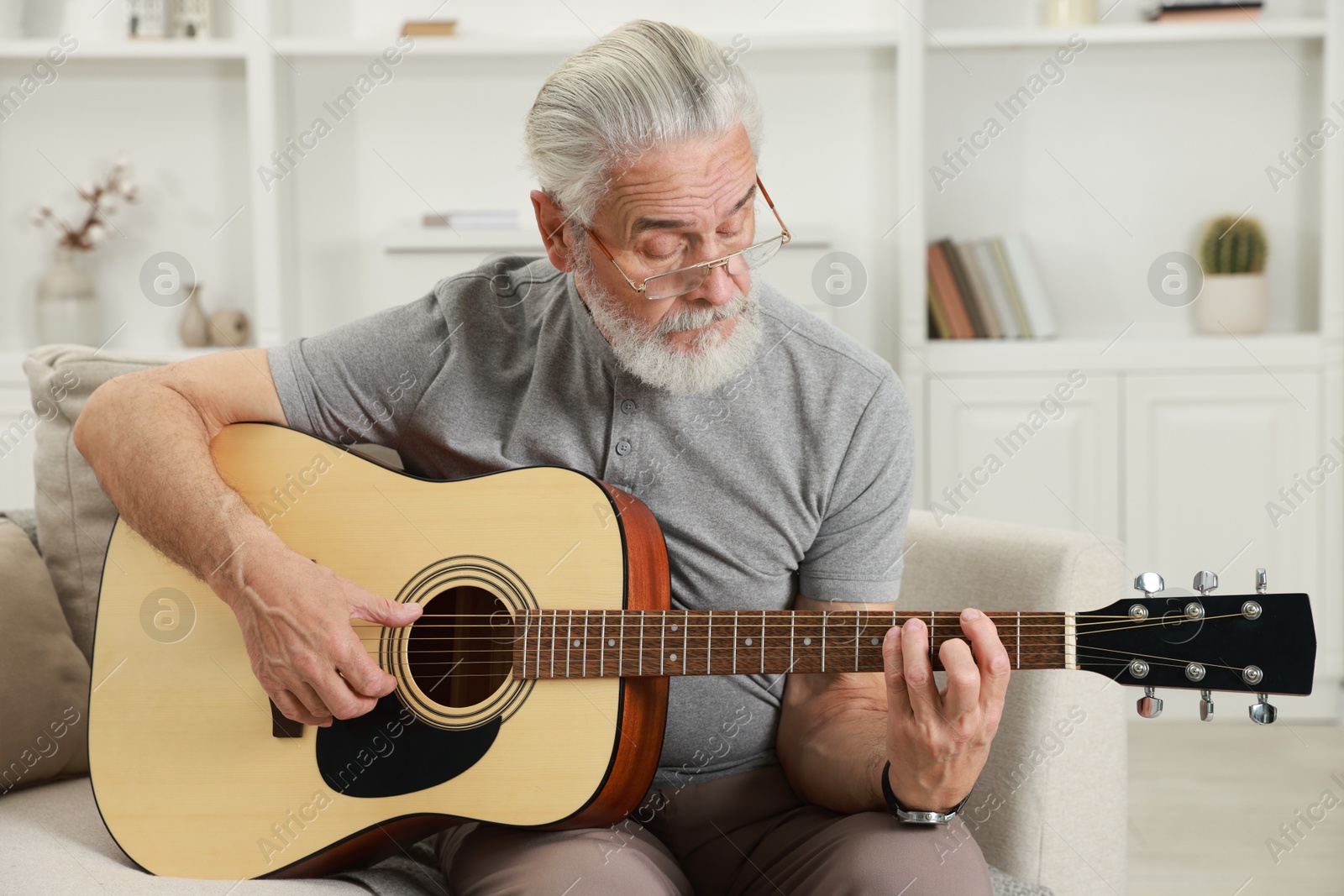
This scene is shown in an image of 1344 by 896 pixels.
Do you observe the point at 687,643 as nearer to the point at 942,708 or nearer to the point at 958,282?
the point at 942,708

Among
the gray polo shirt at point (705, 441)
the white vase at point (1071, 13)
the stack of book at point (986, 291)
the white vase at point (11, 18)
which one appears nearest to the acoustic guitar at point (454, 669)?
the gray polo shirt at point (705, 441)

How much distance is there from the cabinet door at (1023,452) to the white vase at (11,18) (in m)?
2.74

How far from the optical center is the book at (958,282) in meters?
2.89

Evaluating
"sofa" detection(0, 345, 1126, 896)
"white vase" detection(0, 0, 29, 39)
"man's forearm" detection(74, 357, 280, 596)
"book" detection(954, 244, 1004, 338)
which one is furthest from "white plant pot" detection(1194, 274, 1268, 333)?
"white vase" detection(0, 0, 29, 39)

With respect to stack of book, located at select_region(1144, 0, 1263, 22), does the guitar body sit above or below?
below

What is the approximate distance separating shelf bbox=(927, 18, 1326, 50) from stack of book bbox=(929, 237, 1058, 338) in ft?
1.71

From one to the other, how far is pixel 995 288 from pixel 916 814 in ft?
7.01

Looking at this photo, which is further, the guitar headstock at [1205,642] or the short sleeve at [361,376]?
the short sleeve at [361,376]

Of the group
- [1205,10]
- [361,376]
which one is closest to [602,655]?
[361,376]

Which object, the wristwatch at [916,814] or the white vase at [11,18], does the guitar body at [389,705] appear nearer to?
the wristwatch at [916,814]

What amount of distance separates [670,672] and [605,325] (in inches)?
16.8

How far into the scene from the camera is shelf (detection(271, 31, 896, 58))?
2.84m

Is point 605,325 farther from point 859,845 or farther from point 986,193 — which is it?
point 986,193

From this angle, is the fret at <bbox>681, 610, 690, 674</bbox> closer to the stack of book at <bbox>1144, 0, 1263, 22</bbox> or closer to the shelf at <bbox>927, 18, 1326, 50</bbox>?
the shelf at <bbox>927, 18, 1326, 50</bbox>
